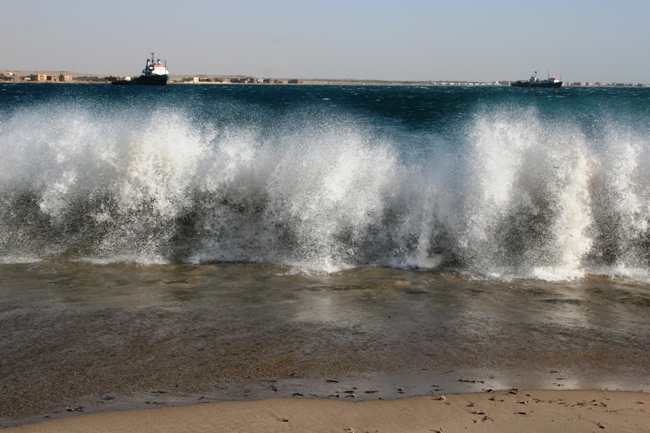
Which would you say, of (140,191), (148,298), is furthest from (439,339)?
(140,191)

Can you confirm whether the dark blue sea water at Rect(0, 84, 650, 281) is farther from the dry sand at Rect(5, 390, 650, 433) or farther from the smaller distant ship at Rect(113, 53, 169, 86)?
the smaller distant ship at Rect(113, 53, 169, 86)

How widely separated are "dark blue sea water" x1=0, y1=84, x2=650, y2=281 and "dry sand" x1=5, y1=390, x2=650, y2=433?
3762 millimetres

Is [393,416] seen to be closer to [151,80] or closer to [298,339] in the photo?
[298,339]

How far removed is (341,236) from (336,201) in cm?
85

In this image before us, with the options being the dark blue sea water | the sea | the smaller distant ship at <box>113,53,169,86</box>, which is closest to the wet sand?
the sea

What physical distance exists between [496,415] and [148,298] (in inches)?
161

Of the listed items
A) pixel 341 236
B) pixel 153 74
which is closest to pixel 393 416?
pixel 341 236

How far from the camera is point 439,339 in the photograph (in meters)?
5.93

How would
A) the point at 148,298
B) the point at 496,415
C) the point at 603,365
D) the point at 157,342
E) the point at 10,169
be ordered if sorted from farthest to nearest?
the point at 10,169 < the point at 148,298 < the point at 157,342 < the point at 603,365 < the point at 496,415

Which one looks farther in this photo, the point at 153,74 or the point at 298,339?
the point at 153,74

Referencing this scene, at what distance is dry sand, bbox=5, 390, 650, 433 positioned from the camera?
14.0ft

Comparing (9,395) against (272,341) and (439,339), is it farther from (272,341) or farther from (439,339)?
(439,339)

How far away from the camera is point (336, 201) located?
10344 mm

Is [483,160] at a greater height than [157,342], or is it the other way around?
[483,160]
